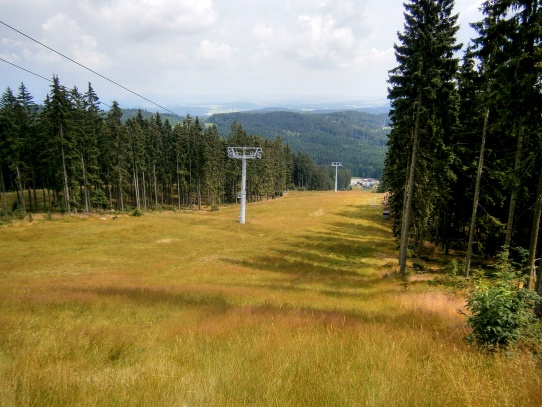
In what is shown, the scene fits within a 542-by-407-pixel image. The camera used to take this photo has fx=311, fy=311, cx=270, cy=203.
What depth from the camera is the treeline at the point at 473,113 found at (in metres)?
11.4

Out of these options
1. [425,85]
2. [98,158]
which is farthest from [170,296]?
[98,158]

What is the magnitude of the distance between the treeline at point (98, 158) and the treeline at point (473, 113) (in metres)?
48.5

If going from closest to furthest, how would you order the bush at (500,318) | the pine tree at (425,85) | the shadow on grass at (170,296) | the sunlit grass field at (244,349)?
1. the sunlit grass field at (244,349)
2. the bush at (500,318)
3. the shadow on grass at (170,296)
4. the pine tree at (425,85)

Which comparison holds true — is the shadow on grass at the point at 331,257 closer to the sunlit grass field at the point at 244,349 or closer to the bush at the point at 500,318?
the sunlit grass field at the point at 244,349

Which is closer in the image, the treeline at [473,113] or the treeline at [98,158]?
the treeline at [473,113]

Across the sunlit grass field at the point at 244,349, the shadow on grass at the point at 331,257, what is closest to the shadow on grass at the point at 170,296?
the sunlit grass field at the point at 244,349

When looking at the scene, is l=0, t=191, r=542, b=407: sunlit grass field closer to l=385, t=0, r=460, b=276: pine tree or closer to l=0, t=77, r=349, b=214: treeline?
l=385, t=0, r=460, b=276: pine tree

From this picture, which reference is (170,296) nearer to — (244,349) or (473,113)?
(244,349)

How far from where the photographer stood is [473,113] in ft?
75.5

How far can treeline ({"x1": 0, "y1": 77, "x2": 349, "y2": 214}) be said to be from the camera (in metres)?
51.6

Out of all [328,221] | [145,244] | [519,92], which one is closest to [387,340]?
[519,92]

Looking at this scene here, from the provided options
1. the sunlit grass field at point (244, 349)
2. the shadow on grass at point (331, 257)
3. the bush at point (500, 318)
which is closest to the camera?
the sunlit grass field at point (244, 349)

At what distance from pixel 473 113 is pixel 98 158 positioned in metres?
64.2

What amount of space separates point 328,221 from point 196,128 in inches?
1784
